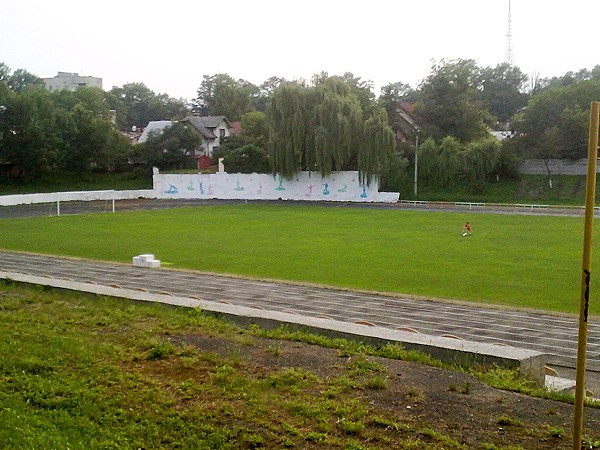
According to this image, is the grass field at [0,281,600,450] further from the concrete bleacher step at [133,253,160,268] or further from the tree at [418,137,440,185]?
the tree at [418,137,440,185]

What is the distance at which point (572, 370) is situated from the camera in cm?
837

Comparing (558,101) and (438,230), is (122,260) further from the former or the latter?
(558,101)

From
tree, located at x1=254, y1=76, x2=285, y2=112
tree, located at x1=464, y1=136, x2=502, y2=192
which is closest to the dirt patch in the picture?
tree, located at x1=464, y1=136, x2=502, y2=192

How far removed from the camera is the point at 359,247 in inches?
914

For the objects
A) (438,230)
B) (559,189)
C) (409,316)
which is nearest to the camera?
(409,316)

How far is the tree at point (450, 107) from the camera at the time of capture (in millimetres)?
55469

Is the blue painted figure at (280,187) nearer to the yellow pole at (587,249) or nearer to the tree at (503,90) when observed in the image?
the tree at (503,90)

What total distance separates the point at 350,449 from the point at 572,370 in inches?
210

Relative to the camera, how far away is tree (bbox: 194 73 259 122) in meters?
80.2

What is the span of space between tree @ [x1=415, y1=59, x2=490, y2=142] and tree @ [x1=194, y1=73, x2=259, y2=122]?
2903 centimetres

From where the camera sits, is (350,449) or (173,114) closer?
→ (350,449)

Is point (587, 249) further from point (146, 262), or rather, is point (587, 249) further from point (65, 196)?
point (65, 196)

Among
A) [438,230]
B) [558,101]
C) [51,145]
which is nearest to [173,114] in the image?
[51,145]

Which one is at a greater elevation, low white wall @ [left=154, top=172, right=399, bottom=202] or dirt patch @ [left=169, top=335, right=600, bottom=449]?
low white wall @ [left=154, top=172, right=399, bottom=202]
